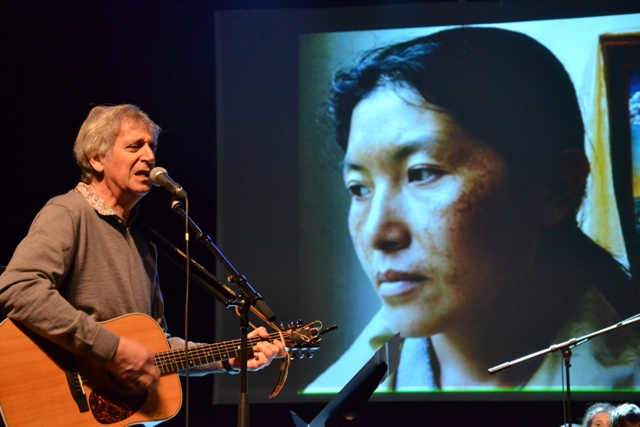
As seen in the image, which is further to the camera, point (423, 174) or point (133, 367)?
point (423, 174)

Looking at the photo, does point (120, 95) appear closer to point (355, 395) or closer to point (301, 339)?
point (301, 339)

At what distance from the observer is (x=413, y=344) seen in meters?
4.61

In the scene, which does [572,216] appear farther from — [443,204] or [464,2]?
[464,2]

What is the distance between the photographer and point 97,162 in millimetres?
3070

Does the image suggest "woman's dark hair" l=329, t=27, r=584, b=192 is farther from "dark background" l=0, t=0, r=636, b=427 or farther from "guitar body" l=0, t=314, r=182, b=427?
"guitar body" l=0, t=314, r=182, b=427

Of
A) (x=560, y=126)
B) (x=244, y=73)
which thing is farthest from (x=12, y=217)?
(x=560, y=126)

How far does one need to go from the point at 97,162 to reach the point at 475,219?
2.34 meters

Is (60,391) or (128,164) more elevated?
(128,164)

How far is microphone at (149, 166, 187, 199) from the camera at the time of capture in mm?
2689

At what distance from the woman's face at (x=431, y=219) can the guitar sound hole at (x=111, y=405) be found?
6.86ft

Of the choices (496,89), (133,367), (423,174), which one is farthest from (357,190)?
(133,367)

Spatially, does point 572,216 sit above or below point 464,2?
below

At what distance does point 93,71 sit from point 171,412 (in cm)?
296

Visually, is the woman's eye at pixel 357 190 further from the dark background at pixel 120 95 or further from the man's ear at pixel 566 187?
the man's ear at pixel 566 187
